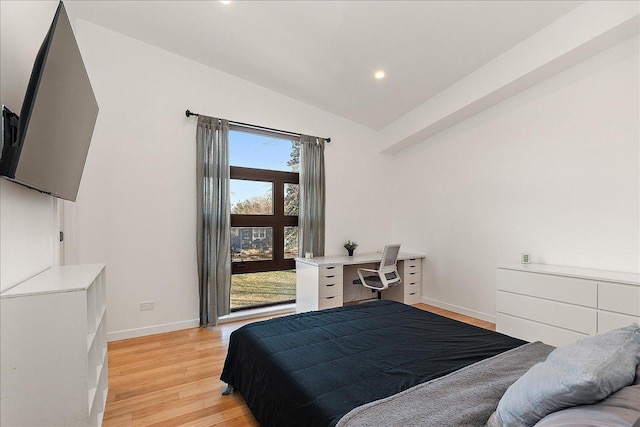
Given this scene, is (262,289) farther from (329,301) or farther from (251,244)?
(329,301)

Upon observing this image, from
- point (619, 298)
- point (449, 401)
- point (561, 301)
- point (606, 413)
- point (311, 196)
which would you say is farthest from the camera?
point (311, 196)

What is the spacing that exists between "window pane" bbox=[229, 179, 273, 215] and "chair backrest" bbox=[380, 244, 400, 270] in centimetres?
166

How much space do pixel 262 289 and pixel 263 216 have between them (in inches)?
40.7

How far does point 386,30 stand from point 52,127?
2736mm

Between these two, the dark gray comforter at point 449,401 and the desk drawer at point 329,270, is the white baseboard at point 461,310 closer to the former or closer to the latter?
the desk drawer at point 329,270

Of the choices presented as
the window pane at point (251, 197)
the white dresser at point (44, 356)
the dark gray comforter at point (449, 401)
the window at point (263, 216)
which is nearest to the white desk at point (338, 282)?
the window at point (263, 216)

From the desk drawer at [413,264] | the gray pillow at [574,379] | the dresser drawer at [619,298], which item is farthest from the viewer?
the desk drawer at [413,264]

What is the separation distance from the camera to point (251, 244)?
4.12 metres

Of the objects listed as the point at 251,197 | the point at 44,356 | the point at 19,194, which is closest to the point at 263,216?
the point at 251,197

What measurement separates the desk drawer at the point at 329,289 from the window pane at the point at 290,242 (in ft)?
2.83

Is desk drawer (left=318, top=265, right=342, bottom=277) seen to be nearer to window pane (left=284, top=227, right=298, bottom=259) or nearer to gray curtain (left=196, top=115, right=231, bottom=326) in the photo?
window pane (left=284, top=227, right=298, bottom=259)

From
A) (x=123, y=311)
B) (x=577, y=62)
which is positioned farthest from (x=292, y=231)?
(x=577, y=62)

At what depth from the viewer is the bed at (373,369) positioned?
1.22m

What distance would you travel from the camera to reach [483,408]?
1.19 meters
